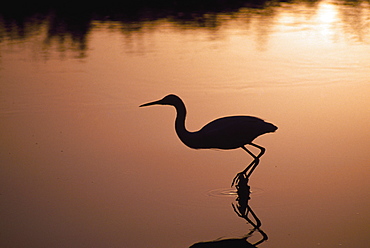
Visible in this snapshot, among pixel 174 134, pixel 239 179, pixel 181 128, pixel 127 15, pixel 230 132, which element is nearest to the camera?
pixel 239 179

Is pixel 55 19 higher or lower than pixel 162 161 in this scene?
lower

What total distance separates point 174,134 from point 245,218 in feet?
8.98

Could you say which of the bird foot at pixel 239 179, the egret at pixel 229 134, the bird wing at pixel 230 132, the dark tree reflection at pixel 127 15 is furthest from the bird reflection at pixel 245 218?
the dark tree reflection at pixel 127 15

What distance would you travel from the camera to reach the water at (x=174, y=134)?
6.72 meters

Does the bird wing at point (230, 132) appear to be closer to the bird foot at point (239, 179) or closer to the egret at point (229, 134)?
the egret at point (229, 134)

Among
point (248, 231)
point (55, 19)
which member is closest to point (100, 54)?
point (55, 19)

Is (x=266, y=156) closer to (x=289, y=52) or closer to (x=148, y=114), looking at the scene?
(x=148, y=114)

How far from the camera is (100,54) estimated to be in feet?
47.4

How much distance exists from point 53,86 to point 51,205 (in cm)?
509

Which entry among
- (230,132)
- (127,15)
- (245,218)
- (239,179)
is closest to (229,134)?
(230,132)

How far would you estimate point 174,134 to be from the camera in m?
9.42

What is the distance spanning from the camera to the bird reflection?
6262 millimetres

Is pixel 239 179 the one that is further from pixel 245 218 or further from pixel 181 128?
pixel 181 128

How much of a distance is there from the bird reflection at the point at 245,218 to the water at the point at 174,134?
6 centimetres
